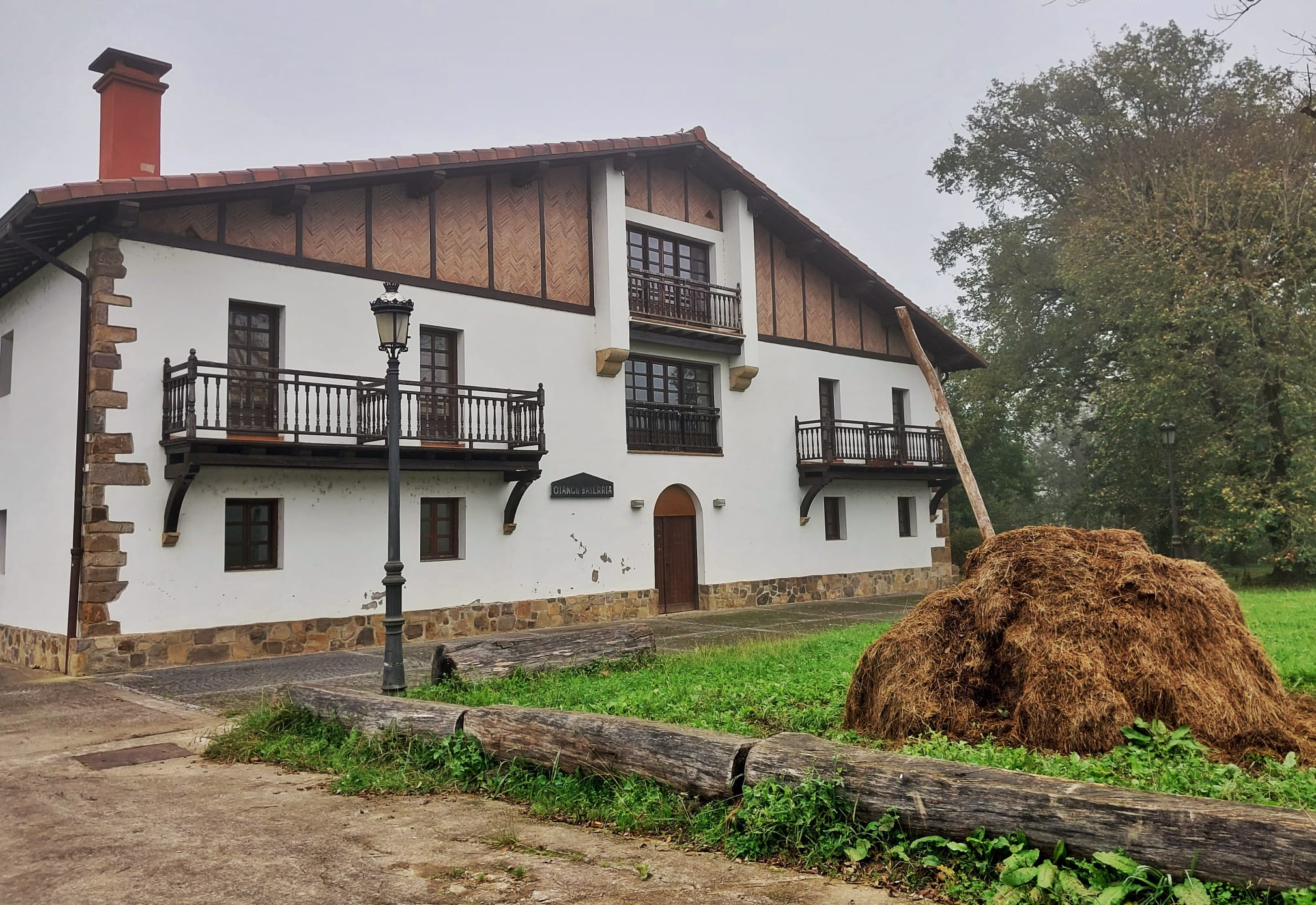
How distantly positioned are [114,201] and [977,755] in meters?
12.5

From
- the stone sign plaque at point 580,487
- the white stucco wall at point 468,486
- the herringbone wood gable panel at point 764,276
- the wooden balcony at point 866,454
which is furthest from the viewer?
the wooden balcony at point 866,454

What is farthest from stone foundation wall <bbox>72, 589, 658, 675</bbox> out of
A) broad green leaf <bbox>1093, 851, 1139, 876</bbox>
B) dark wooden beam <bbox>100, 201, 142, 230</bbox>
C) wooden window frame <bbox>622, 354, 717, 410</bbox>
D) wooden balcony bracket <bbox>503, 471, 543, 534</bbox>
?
broad green leaf <bbox>1093, 851, 1139, 876</bbox>

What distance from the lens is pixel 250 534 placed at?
1436 cm

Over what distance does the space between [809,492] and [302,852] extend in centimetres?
1865

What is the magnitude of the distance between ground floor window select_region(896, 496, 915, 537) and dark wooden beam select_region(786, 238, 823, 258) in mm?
7193

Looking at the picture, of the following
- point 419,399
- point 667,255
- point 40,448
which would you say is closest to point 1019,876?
point 419,399

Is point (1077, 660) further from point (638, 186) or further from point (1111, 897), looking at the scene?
point (638, 186)

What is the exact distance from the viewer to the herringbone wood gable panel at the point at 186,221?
44.2 ft

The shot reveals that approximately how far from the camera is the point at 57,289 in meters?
14.2

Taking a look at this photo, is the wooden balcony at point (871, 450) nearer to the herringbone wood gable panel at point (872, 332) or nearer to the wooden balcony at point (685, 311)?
the herringbone wood gable panel at point (872, 332)

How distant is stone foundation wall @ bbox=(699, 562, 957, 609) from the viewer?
2112 cm

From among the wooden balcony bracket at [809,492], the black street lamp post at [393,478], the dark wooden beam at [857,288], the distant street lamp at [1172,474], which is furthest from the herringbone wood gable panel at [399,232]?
the distant street lamp at [1172,474]

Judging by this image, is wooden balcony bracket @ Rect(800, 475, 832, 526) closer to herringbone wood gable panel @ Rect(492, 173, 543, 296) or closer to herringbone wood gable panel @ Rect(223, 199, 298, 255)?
herringbone wood gable panel @ Rect(492, 173, 543, 296)

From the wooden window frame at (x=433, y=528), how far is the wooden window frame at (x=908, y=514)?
13.6 metres
